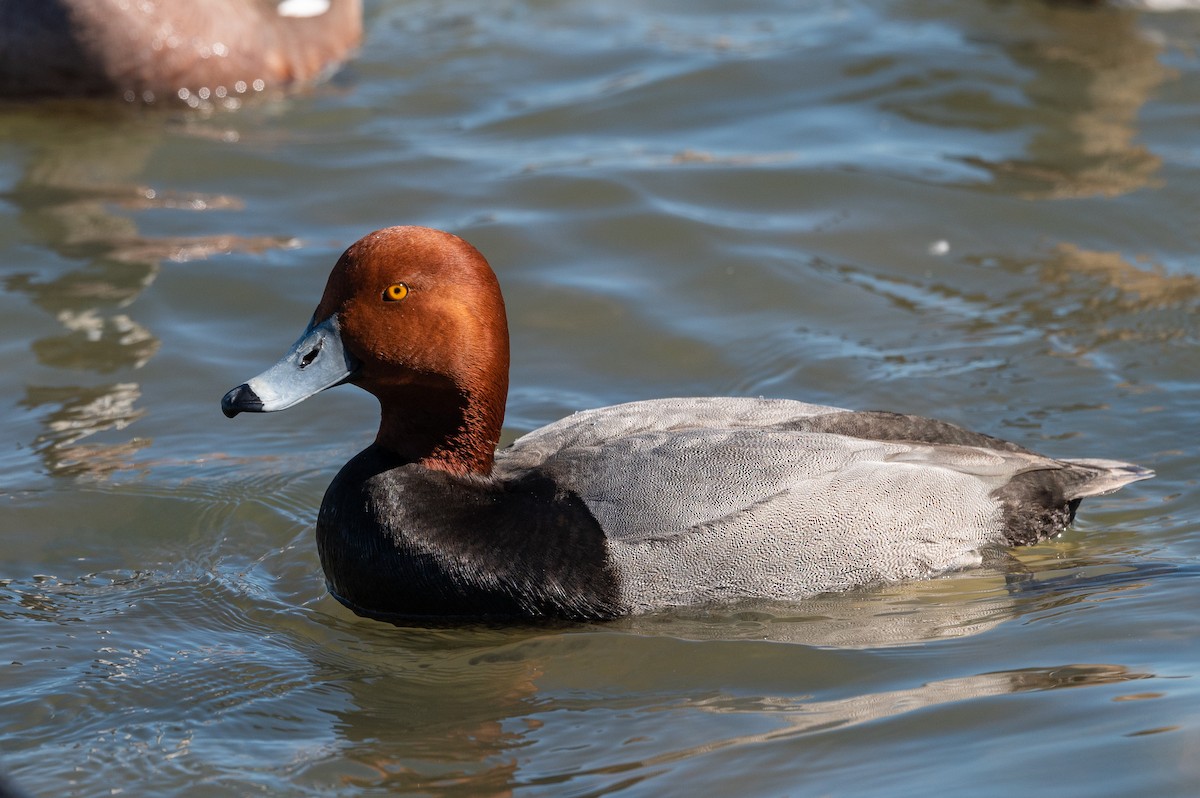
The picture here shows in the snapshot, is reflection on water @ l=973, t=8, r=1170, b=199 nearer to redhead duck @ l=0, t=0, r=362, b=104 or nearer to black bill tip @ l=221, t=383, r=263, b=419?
redhead duck @ l=0, t=0, r=362, b=104

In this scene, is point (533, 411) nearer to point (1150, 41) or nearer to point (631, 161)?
point (631, 161)

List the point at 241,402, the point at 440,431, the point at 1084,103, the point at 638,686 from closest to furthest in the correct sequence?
the point at 638,686 → the point at 241,402 → the point at 440,431 → the point at 1084,103

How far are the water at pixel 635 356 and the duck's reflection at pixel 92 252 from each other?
1.0 inches

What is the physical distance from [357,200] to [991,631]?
5090 millimetres

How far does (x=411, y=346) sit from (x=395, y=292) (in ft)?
0.58

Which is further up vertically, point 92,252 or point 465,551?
point 92,252

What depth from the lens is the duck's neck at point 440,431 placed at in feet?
16.3

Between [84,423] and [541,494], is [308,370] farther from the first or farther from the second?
[84,423]

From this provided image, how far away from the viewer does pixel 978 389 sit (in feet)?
21.6

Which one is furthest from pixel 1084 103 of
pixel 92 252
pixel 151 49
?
pixel 92 252

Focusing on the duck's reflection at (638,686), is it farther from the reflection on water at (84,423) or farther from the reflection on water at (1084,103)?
the reflection on water at (1084,103)

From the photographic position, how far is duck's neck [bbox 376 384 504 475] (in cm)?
496

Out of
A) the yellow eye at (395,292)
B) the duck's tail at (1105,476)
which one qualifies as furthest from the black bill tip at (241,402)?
the duck's tail at (1105,476)

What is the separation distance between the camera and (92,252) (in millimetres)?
7754
